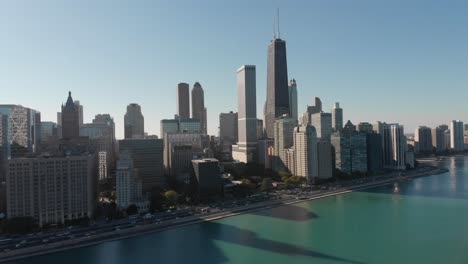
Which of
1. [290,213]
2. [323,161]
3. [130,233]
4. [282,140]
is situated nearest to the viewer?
[130,233]

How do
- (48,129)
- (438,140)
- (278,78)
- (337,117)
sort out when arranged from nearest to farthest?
(278,78), (48,129), (337,117), (438,140)

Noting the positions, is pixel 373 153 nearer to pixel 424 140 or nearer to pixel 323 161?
pixel 323 161

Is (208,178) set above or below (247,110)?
below

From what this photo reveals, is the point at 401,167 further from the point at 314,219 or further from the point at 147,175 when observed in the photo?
the point at 147,175

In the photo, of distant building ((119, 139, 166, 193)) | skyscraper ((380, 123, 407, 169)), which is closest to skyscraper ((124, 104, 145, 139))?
distant building ((119, 139, 166, 193))

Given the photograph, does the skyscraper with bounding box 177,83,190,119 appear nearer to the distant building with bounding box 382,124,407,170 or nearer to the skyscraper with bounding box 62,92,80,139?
the skyscraper with bounding box 62,92,80,139

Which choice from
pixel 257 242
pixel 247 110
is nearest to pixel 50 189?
pixel 257 242

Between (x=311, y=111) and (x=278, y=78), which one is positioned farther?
(x=311, y=111)
